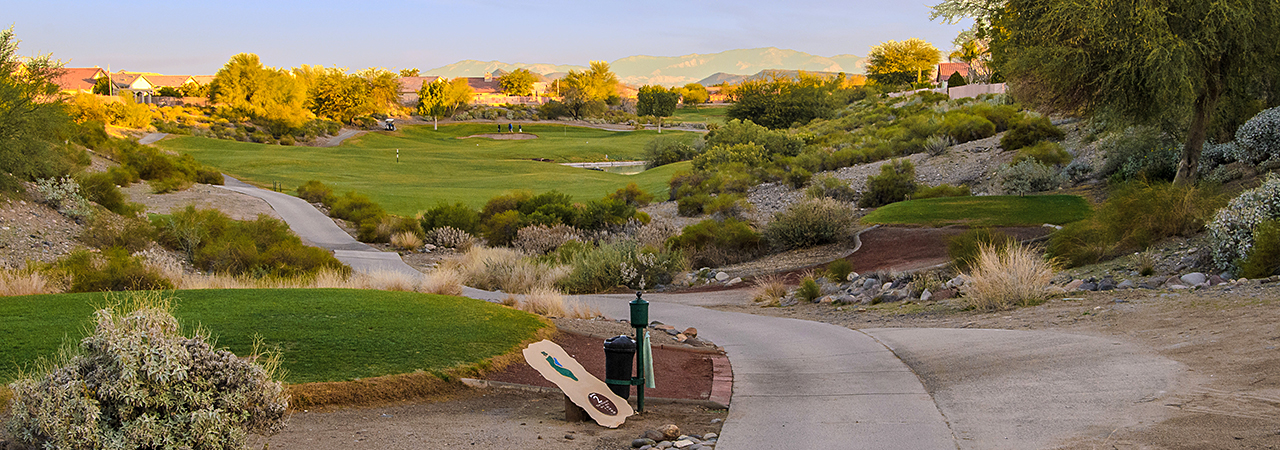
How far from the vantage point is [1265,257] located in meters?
11.5

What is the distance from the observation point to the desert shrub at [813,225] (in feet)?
78.9

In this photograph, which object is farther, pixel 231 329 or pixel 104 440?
pixel 231 329

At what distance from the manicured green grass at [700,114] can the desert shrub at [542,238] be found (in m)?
99.1

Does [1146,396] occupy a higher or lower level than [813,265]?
higher

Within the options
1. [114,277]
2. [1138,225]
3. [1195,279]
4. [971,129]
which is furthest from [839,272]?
[971,129]

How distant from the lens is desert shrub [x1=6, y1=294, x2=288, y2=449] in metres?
4.62

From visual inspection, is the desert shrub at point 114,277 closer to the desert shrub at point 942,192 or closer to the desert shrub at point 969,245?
the desert shrub at point 969,245

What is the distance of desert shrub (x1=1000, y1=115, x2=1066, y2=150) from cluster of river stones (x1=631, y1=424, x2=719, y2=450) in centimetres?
3158

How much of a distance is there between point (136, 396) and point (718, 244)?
2120 cm

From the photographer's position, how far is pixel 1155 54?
58.3 ft

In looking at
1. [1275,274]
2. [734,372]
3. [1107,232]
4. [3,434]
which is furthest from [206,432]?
[1107,232]

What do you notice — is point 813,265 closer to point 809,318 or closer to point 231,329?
point 809,318

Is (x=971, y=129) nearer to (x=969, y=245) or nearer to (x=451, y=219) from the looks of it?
(x=451, y=219)

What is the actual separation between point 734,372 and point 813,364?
0.87 metres
